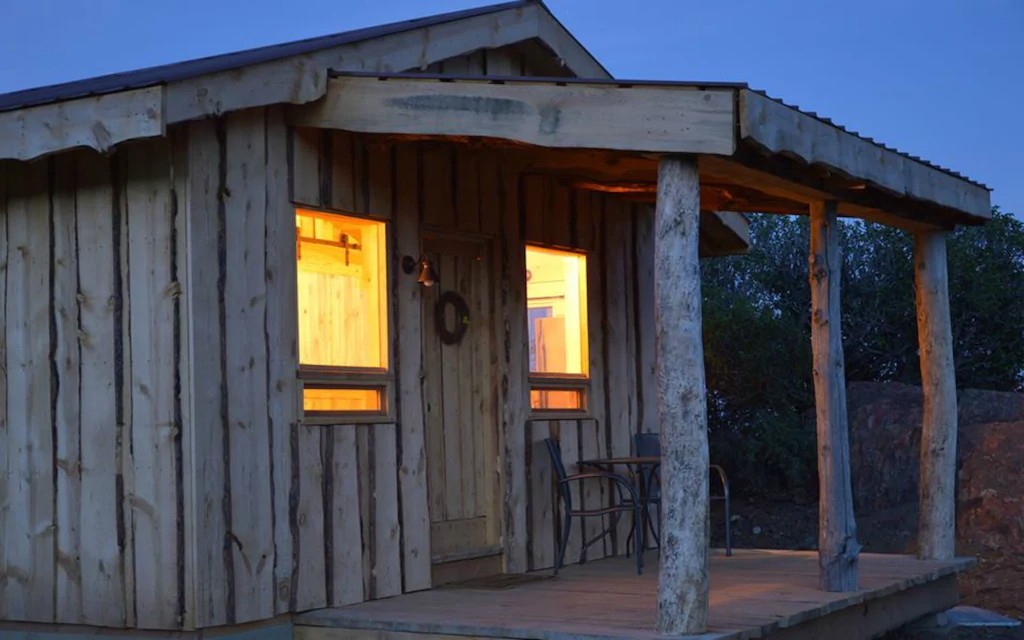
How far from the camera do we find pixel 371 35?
26.3 ft

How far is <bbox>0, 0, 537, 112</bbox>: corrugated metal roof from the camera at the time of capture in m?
6.47

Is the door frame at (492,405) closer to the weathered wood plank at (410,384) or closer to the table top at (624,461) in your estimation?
the weathered wood plank at (410,384)

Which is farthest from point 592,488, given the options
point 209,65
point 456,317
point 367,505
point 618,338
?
point 209,65

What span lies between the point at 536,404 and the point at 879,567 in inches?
94.1

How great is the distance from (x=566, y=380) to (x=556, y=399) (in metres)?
0.15

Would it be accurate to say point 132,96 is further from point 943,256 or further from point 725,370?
point 725,370

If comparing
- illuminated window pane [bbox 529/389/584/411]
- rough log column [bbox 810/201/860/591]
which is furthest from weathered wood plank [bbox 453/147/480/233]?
rough log column [bbox 810/201/860/591]

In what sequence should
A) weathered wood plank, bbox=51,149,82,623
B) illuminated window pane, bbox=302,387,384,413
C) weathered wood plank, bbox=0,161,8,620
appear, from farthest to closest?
illuminated window pane, bbox=302,387,384,413 < weathered wood plank, bbox=0,161,8,620 < weathered wood plank, bbox=51,149,82,623

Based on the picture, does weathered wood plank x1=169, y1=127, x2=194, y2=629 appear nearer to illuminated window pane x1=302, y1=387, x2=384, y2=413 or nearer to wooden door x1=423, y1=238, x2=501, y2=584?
illuminated window pane x1=302, y1=387, x2=384, y2=413

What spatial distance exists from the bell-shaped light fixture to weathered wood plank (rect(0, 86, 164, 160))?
88.8 inches

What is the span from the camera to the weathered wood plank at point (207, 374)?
6684mm

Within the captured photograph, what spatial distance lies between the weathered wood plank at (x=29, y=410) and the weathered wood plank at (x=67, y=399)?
0.19 feet

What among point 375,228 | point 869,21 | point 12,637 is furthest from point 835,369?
point 869,21

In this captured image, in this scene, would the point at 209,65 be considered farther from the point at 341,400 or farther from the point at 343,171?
the point at 341,400
